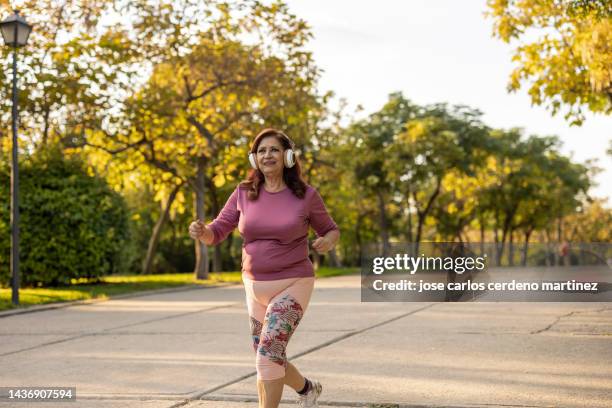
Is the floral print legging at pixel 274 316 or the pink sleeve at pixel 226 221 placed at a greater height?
the pink sleeve at pixel 226 221

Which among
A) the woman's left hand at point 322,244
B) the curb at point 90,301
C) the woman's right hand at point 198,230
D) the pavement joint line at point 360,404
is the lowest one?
the curb at point 90,301

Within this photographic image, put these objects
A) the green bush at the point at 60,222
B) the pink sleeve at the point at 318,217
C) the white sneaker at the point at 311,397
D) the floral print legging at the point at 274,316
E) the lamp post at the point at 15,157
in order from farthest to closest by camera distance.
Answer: the green bush at the point at 60,222
the lamp post at the point at 15,157
the white sneaker at the point at 311,397
the pink sleeve at the point at 318,217
the floral print legging at the point at 274,316

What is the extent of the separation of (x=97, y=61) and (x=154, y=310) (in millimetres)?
9860

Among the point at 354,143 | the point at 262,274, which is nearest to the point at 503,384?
the point at 262,274

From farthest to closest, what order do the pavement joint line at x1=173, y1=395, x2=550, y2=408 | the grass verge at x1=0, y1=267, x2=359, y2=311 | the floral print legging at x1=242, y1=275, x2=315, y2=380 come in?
the grass verge at x1=0, y1=267, x2=359, y2=311, the pavement joint line at x1=173, y1=395, x2=550, y2=408, the floral print legging at x1=242, y1=275, x2=315, y2=380

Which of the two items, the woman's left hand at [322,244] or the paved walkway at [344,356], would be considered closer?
the woman's left hand at [322,244]

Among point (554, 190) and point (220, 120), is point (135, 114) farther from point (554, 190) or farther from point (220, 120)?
point (554, 190)

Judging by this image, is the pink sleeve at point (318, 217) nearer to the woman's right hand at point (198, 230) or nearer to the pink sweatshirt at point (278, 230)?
the pink sweatshirt at point (278, 230)

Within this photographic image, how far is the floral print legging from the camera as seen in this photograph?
5.21 meters

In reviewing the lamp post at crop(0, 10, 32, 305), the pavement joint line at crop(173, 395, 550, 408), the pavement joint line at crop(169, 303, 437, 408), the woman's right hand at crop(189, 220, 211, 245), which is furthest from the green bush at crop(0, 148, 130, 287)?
the woman's right hand at crop(189, 220, 211, 245)

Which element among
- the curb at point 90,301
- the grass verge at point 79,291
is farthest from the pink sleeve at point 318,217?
the grass verge at point 79,291

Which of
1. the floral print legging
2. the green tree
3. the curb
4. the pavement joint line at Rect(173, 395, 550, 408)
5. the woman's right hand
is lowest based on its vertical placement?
the curb

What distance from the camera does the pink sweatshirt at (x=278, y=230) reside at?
5320 mm

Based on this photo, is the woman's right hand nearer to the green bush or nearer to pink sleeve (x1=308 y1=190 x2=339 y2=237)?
pink sleeve (x1=308 y1=190 x2=339 y2=237)
